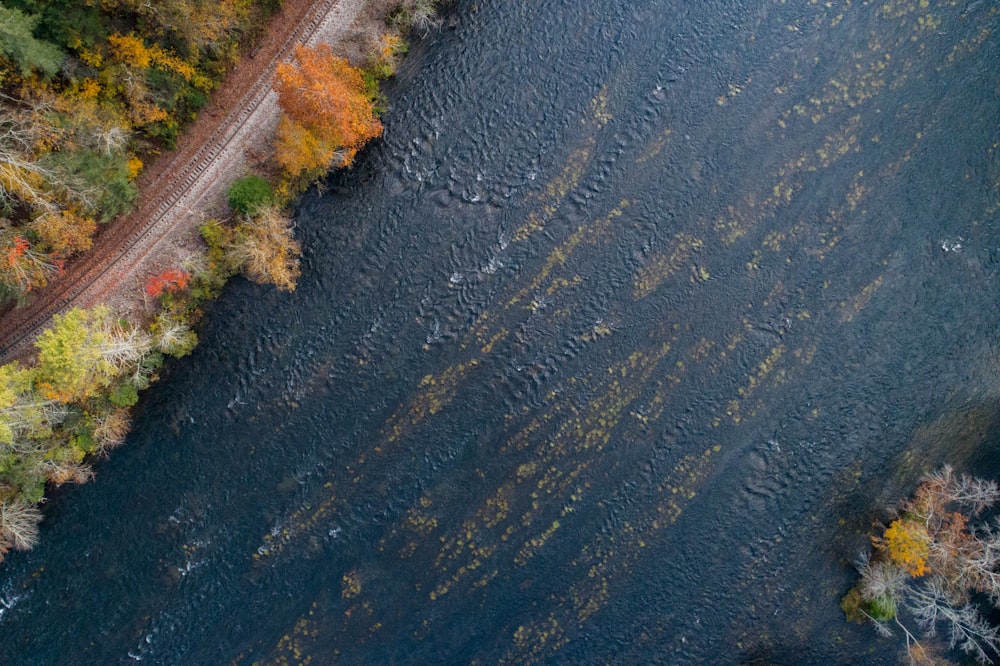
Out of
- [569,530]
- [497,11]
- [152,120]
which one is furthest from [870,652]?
[152,120]

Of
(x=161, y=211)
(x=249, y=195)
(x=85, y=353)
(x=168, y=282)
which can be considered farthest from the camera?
(x=161, y=211)

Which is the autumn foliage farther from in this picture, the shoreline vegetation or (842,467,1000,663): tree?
(842,467,1000,663): tree

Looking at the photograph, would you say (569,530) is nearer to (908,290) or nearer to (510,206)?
(510,206)

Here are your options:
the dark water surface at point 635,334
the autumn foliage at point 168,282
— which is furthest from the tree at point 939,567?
the autumn foliage at point 168,282

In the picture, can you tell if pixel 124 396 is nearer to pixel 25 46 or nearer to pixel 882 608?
pixel 25 46

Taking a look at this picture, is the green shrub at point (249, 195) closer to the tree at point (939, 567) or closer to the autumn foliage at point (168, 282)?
the autumn foliage at point (168, 282)

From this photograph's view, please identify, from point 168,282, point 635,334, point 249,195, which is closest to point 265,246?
point 249,195
